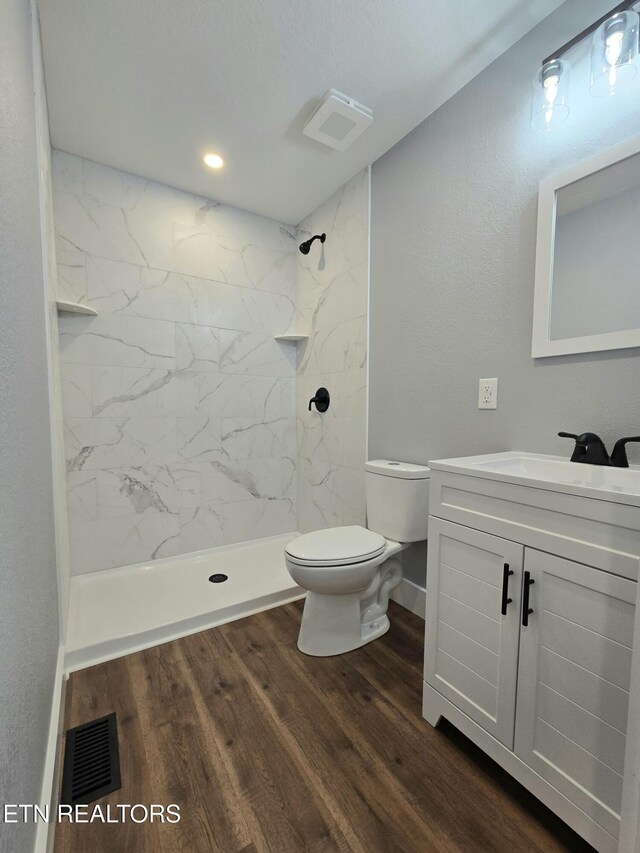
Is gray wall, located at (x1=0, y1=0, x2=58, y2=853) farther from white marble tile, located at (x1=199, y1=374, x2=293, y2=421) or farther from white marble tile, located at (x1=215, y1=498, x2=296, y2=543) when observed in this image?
white marble tile, located at (x1=215, y1=498, x2=296, y2=543)

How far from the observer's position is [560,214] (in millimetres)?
1297

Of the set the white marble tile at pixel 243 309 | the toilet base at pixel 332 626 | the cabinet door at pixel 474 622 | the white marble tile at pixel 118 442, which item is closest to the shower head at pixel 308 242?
the white marble tile at pixel 243 309

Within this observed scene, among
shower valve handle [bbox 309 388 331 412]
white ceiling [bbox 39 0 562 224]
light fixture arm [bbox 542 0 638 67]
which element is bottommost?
shower valve handle [bbox 309 388 331 412]

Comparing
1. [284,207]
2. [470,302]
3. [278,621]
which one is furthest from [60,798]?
[284,207]

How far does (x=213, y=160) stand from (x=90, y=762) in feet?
8.59

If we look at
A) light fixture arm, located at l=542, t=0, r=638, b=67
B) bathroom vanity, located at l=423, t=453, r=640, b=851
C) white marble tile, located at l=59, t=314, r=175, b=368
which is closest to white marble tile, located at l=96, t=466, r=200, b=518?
white marble tile, located at l=59, t=314, r=175, b=368

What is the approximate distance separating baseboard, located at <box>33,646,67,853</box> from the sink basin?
4.20 feet

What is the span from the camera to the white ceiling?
51.8 inches

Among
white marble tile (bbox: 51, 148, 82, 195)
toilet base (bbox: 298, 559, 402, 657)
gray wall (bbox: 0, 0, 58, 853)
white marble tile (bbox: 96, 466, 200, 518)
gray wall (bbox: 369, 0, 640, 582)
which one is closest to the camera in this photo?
gray wall (bbox: 0, 0, 58, 853)

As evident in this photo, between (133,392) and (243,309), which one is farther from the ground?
(243,309)

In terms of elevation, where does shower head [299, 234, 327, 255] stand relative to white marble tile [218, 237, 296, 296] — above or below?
above

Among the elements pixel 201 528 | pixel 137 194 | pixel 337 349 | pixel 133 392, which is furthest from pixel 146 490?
pixel 137 194

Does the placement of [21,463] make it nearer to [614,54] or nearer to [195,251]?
[614,54]

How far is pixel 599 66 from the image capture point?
115 cm
